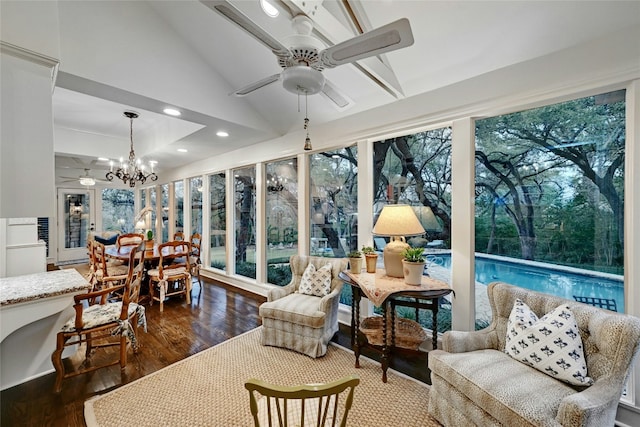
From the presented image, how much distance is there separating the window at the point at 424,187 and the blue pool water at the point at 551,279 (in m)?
0.20

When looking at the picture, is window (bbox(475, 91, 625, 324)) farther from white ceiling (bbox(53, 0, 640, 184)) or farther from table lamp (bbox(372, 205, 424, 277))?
table lamp (bbox(372, 205, 424, 277))

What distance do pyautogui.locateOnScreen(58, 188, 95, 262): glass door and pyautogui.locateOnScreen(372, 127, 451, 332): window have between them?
348 inches

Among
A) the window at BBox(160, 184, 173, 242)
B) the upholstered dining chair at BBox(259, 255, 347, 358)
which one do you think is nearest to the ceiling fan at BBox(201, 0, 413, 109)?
the upholstered dining chair at BBox(259, 255, 347, 358)

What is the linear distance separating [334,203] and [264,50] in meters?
1.98

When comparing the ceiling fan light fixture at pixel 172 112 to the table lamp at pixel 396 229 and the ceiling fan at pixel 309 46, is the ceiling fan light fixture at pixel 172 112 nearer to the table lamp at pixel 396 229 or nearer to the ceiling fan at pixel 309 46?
the ceiling fan at pixel 309 46

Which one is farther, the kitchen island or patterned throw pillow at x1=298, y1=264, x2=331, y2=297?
patterned throw pillow at x1=298, y1=264, x2=331, y2=297

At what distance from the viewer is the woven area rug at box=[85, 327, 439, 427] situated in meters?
1.86

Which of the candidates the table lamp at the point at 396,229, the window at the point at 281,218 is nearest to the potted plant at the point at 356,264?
the table lamp at the point at 396,229

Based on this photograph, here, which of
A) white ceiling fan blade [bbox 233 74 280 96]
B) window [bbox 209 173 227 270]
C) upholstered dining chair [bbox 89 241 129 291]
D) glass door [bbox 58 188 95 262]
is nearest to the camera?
white ceiling fan blade [bbox 233 74 280 96]

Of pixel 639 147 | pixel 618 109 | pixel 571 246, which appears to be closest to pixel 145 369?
pixel 571 246

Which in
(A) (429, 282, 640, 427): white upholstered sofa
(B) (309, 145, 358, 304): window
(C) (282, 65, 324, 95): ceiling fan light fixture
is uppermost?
(C) (282, 65, 324, 95): ceiling fan light fixture

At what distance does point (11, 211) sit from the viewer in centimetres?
139

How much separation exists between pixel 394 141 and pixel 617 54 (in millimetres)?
1728

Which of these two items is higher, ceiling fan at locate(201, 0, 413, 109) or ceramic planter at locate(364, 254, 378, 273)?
ceiling fan at locate(201, 0, 413, 109)
